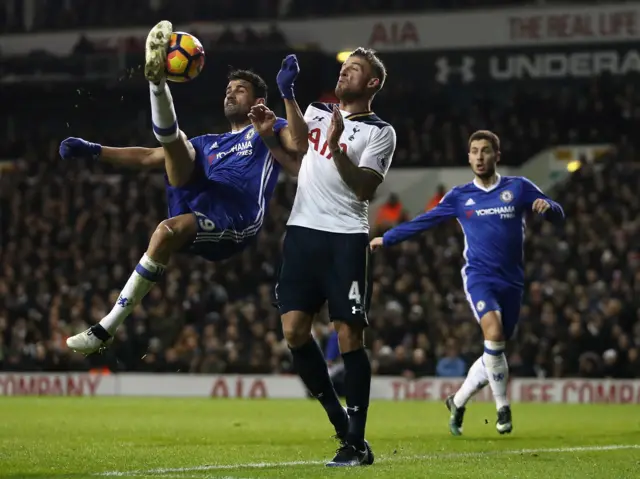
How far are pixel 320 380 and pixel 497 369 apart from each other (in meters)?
3.04

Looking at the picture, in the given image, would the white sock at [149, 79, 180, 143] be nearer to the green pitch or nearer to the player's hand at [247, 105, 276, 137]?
the player's hand at [247, 105, 276, 137]

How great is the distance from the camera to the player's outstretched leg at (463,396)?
11.2 metres

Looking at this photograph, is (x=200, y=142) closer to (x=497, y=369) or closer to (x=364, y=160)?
(x=364, y=160)

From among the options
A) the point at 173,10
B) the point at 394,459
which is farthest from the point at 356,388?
the point at 173,10

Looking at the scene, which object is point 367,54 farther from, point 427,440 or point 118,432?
point 118,432

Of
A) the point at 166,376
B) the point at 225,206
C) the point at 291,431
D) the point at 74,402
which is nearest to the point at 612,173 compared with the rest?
the point at 166,376

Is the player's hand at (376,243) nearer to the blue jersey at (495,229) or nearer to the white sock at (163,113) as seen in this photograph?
the blue jersey at (495,229)

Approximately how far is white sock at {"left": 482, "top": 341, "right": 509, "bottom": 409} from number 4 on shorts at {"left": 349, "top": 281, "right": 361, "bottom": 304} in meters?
3.49

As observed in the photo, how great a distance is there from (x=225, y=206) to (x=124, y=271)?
646 inches

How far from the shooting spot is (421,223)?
1152 cm

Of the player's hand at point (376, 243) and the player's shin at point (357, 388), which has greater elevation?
the player's hand at point (376, 243)

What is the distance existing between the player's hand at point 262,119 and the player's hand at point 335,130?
2.79 feet

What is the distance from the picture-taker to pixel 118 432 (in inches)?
453

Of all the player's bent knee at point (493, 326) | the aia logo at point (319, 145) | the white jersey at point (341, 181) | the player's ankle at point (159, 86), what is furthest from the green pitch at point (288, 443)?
the player's ankle at point (159, 86)
